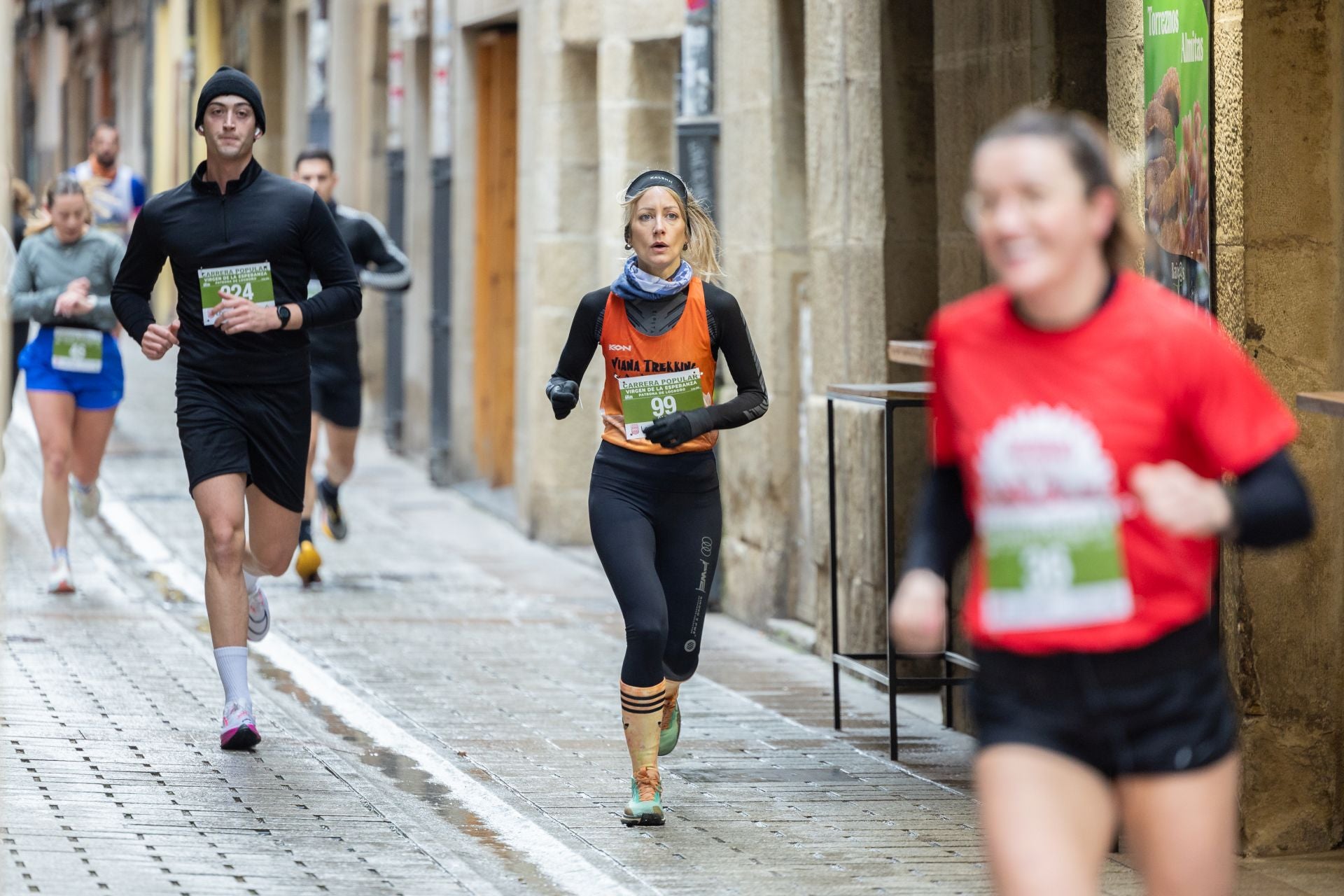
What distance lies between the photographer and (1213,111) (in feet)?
21.2

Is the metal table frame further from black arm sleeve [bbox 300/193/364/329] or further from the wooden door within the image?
the wooden door

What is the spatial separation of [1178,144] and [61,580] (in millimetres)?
6476

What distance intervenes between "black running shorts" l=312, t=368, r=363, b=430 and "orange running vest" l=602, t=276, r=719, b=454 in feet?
18.1

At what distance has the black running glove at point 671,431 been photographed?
6719mm

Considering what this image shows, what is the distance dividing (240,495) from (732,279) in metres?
4.18

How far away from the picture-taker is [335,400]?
488 inches

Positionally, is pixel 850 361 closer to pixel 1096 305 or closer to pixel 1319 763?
pixel 1319 763

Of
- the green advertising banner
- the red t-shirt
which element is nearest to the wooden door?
the green advertising banner

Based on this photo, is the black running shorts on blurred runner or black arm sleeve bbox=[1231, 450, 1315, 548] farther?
the black running shorts on blurred runner

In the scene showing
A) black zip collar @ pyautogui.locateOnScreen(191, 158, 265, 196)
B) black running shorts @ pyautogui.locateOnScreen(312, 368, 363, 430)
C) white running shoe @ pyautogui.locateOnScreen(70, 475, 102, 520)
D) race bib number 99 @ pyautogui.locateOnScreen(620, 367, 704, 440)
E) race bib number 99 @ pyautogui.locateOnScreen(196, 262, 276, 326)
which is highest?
black zip collar @ pyautogui.locateOnScreen(191, 158, 265, 196)

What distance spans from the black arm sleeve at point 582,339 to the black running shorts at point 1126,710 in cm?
342

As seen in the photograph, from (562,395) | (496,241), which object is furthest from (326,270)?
(496,241)

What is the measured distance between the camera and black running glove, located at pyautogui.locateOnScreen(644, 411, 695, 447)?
6.72m

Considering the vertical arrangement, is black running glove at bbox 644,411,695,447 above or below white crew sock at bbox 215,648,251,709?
above
